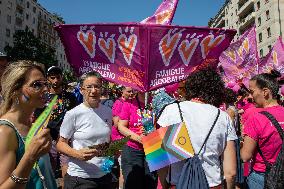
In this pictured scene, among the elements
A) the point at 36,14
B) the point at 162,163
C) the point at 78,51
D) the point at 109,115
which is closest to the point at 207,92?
the point at 162,163

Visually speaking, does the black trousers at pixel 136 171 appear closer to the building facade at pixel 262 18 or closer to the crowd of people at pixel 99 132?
the crowd of people at pixel 99 132

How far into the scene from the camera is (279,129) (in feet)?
10.7

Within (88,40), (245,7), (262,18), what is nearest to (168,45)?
(88,40)

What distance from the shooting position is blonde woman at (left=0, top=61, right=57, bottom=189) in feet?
6.15

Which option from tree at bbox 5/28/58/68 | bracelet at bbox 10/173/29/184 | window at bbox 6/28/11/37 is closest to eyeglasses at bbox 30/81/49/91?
bracelet at bbox 10/173/29/184

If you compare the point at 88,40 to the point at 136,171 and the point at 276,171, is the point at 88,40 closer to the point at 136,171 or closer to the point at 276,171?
the point at 136,171

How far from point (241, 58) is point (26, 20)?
69882 millimetres

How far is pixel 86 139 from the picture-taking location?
3537 mm

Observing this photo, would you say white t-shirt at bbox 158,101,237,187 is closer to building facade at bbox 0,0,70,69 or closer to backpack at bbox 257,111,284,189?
backpack at bbox 257,111,284,189

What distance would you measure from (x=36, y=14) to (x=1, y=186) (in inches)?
3268

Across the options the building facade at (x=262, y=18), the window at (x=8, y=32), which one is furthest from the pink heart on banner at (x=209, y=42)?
the window at (x=8, y=32)

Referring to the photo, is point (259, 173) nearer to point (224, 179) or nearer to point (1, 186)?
point (224, 179)

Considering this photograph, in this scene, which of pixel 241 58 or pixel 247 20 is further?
pixel 247 20

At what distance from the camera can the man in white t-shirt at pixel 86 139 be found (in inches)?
137
